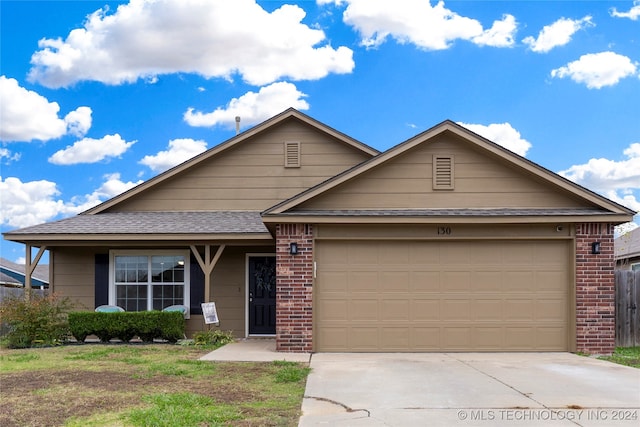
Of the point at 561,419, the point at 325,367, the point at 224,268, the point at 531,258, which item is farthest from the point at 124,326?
the point at 561,419

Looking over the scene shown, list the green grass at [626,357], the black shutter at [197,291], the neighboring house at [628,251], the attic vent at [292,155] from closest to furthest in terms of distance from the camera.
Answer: the green grass at [626,357], the black shutter at [197,291], the attic vent at [292,155], the neighboring house at [628,251]

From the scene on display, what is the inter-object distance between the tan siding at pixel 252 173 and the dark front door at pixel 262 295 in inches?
68.0

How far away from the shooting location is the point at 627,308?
15047 millimetres

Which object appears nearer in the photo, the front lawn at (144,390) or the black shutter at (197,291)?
the front lawn at (144,390)

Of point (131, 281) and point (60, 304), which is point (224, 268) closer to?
point (131, 281)

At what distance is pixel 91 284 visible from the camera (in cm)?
1659

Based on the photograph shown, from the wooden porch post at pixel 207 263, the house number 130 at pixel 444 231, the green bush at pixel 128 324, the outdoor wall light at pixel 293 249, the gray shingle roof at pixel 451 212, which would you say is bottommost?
the green bush at pixel 128 324

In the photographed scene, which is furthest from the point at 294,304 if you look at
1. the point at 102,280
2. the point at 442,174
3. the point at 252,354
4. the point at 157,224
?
the point at 102,280

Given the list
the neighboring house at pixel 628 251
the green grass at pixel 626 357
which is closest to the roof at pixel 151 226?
the green grass at pixel 626 357

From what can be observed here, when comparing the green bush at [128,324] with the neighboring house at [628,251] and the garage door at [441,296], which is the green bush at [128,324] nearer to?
the garage door at [441,296]

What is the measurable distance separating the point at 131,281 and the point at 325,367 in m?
7.66

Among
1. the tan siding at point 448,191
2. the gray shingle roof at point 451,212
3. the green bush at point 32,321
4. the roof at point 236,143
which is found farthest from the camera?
the roof at point 236,143

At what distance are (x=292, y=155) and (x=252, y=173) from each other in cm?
117

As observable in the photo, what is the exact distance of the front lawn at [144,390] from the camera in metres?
6.98
